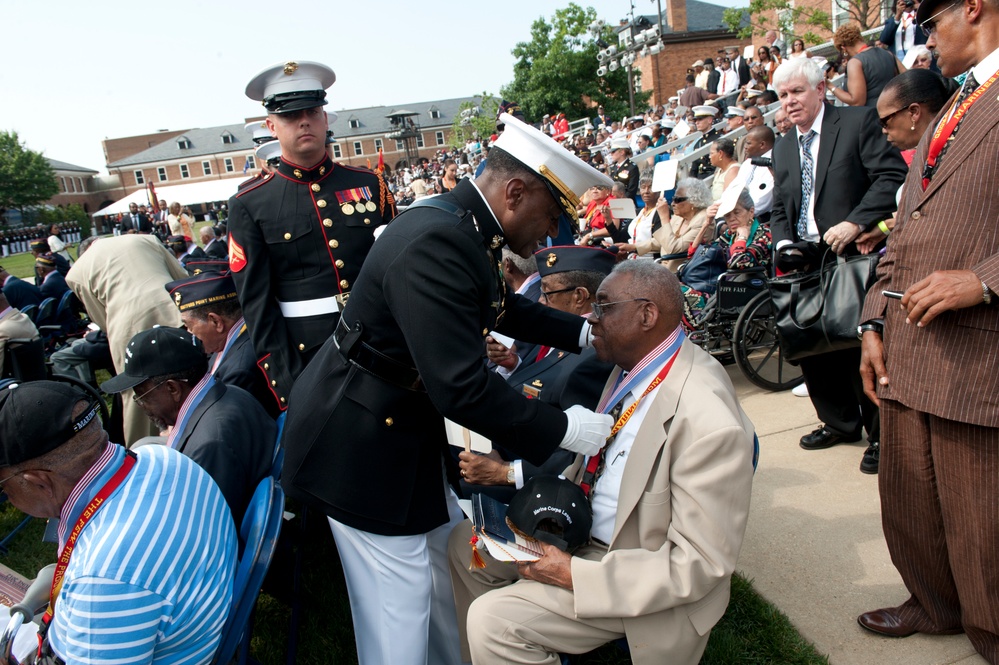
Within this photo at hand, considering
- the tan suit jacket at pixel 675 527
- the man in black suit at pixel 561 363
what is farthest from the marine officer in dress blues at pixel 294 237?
the tan suit jacket at pixel 675 527

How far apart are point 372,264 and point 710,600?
1454 millimetres

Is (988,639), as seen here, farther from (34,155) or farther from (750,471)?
(34,155)

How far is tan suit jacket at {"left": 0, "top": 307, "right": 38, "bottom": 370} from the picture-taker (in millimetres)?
5215

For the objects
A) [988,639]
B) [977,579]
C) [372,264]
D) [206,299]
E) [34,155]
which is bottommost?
[988,639]

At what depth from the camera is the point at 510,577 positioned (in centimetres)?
246

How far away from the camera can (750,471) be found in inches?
78.8

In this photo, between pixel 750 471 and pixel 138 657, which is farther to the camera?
pixel 750 471

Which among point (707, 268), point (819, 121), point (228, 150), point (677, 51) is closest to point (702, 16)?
point (677, 51)

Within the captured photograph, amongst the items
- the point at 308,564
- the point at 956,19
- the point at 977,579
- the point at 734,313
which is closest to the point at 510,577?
the point at 977,579

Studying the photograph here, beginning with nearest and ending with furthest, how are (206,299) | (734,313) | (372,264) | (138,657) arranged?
1. (138,657)
2. (372,264)
3. (206,299)
4. (734,313)

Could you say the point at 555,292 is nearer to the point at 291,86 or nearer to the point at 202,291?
the point at 291,86

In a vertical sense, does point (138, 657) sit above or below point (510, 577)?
above

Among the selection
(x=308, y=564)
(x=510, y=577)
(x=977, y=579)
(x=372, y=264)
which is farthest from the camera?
(x=308, y=564)

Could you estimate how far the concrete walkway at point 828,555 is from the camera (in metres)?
2.52
